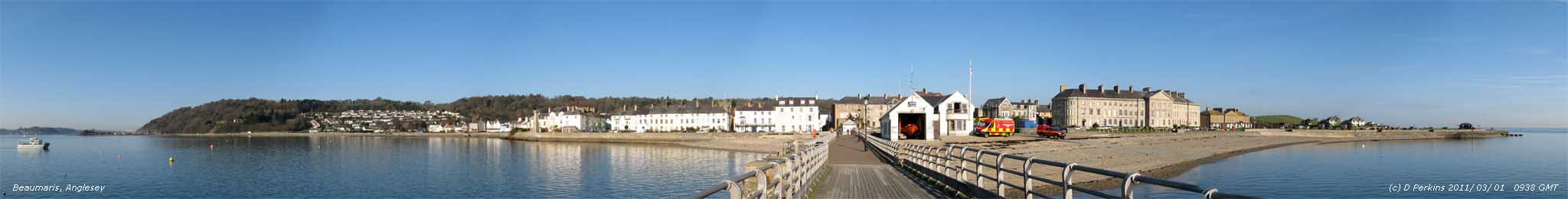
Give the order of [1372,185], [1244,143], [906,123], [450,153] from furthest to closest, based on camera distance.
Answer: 1. [450,153]
2. [1244,143]
3. [906,123]
4. [1372,185]

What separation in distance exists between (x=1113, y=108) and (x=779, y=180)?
106 m

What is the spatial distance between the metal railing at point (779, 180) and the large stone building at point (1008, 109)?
289 feet

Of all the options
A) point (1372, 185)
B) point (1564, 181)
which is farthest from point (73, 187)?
point (1564, 181)

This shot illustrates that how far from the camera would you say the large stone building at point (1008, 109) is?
104875 millimetres

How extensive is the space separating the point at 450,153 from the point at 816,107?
49008 millimetres

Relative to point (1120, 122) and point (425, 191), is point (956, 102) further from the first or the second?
point (1120, 122)

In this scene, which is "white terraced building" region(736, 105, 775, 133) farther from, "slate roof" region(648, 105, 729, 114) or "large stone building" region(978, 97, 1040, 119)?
"large stone building" region(978, 97, 1040, 119)

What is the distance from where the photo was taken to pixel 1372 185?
92.0 ft

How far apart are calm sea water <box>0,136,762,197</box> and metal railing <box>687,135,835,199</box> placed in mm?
13959

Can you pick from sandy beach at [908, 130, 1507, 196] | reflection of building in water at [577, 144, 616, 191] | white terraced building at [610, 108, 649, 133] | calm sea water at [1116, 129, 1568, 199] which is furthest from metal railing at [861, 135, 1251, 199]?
white terraced building at [610, 108, 649, 133]

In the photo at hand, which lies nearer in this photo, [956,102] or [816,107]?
[956,102]

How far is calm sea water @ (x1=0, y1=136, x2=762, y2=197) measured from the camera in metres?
32.4

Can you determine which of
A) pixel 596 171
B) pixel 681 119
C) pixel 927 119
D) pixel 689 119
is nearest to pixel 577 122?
pixel 681 119

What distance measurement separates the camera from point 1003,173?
49.0 feet
